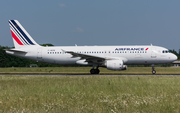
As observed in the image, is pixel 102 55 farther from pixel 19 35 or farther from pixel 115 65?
pixel 19 35

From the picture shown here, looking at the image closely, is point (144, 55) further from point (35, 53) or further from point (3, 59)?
point (3, 59)

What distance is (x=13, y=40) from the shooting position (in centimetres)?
3159

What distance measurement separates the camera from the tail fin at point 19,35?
31281 mm

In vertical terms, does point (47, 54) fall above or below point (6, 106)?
above

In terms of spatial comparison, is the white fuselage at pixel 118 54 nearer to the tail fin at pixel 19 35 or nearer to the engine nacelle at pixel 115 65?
the tail fin at pixel 19 35

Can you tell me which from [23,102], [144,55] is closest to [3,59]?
[144,55]

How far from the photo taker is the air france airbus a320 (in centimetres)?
2723

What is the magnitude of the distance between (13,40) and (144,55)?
1838 centimetres

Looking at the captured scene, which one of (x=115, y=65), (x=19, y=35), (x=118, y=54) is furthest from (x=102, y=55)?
(x=19, y=35)

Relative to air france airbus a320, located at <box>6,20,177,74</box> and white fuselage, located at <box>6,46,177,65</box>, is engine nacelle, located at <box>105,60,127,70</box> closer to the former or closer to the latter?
air france airbus a320, located at <box>6,20,177,74</box>

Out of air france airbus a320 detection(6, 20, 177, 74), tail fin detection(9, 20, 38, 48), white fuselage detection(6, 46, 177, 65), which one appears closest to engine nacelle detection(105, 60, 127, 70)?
air france airbus a320 detection(6, 20, 177, 74)

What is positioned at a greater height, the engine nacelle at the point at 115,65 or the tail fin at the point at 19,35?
the tail fin at the point at 19,35

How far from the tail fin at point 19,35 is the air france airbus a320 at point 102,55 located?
73 cm

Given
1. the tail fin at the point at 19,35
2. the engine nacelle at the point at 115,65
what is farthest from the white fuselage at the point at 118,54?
the engine nacelle at the point at 115,65
